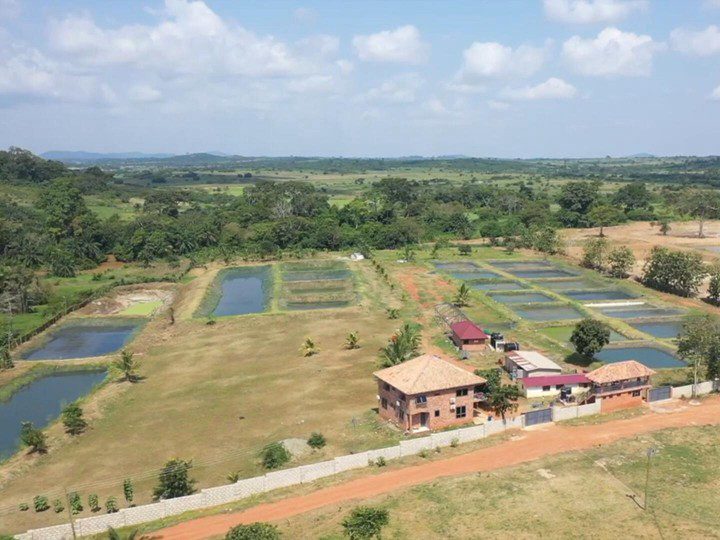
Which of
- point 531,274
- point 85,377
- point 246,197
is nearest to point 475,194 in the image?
point 246,197

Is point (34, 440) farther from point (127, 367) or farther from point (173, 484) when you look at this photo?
point (173, 484)

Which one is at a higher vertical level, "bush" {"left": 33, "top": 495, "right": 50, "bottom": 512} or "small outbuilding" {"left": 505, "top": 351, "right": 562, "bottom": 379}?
"small outbuilding" {"left": 505, "top": 351, "right": 562, "bottom": 379}

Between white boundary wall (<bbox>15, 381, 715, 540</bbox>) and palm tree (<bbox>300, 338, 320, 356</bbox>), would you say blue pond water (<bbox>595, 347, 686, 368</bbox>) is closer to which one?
white boundary wall (<bbox>15, 381, 715, 540</bbox>)

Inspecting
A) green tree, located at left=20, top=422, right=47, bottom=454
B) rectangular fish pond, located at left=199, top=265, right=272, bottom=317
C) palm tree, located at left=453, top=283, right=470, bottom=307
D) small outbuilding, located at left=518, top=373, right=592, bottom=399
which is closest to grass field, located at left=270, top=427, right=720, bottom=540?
small outbuilding, located at left=518, top=373, right=592, bottom=399

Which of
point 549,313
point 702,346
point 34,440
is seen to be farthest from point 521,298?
point 34,440

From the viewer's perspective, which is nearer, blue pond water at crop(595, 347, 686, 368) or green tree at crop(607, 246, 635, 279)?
blue pond water at crop(595, 347, 686, 368)

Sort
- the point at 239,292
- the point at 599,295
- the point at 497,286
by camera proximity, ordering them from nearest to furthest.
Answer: the point at 599,295
the point at 497,286
the point at 239,292
